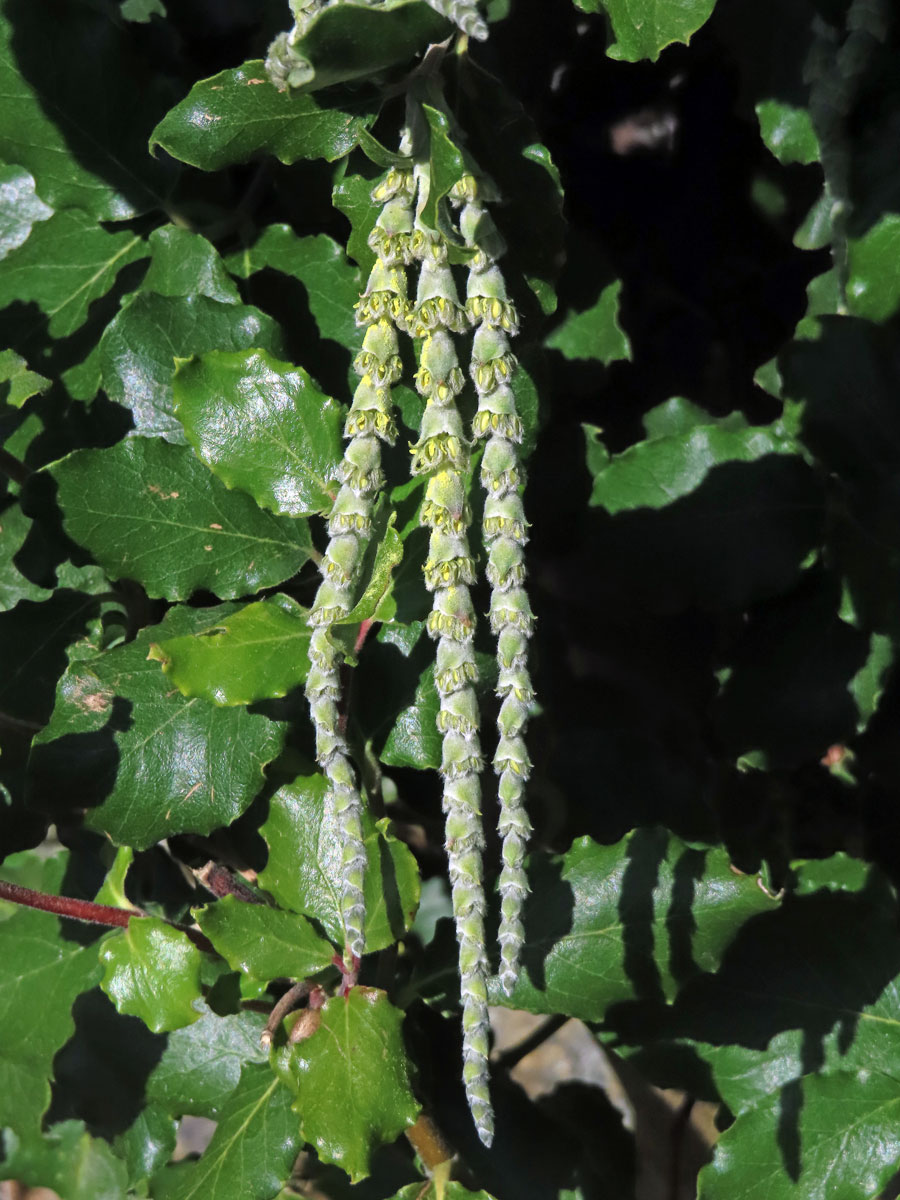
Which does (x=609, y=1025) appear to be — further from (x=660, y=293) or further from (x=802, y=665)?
(x=660, y=293)

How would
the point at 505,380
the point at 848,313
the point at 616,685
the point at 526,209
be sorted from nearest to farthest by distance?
the point at 505,380 → the point at 526,209 → the point at 848,313 → the point at 616,685

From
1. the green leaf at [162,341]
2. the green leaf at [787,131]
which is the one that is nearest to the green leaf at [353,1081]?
the green leaf at [162,341]

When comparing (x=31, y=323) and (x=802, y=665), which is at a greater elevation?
(x=31, y=323)

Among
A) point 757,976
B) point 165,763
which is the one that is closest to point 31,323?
point 165,763

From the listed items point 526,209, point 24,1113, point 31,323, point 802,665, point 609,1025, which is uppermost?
point 526,209

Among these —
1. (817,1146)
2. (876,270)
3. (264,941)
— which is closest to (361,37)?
(876,270)

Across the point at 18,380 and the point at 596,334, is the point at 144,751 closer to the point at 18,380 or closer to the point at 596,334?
the point at 18,380

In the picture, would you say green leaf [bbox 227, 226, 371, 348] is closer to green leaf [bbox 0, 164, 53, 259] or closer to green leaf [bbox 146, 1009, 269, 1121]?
green leaf [bbox 0, 164, 53, 259]
